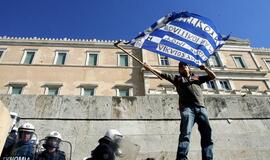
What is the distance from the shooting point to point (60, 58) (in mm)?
28047

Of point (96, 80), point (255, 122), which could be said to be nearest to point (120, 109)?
point (255, 122)

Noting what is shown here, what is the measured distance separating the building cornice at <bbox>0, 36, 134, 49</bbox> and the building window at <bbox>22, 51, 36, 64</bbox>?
4.05ft

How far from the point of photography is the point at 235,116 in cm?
489

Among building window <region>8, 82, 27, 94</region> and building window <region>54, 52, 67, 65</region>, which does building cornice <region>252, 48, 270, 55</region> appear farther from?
building window <region>8, 82, 27, 94</region>

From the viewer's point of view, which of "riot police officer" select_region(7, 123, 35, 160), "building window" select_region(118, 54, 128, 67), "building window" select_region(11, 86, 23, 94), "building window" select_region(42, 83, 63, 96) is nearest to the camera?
"riot police officer" select_region(7, 123, 35, 160)

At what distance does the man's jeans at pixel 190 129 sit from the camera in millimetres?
2906

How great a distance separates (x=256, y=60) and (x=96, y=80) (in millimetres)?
20281

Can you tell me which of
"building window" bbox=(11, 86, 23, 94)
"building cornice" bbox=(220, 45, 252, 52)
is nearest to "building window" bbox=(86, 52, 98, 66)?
"building window" bbox=(11, 86, 23, 94)

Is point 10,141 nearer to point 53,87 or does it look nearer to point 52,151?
point 52,151

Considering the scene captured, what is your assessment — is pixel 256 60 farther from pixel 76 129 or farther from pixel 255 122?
pixel 76 129

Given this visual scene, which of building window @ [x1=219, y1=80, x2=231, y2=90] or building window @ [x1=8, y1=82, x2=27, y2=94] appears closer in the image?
building window @ [x1=8, y1=82, x2=27, y2=94]

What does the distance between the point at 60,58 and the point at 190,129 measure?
27.1m

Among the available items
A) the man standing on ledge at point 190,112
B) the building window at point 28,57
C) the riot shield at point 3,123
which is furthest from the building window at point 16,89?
the man standing on ledge at point 190,112

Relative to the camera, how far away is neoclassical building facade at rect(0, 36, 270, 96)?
24.8 m
